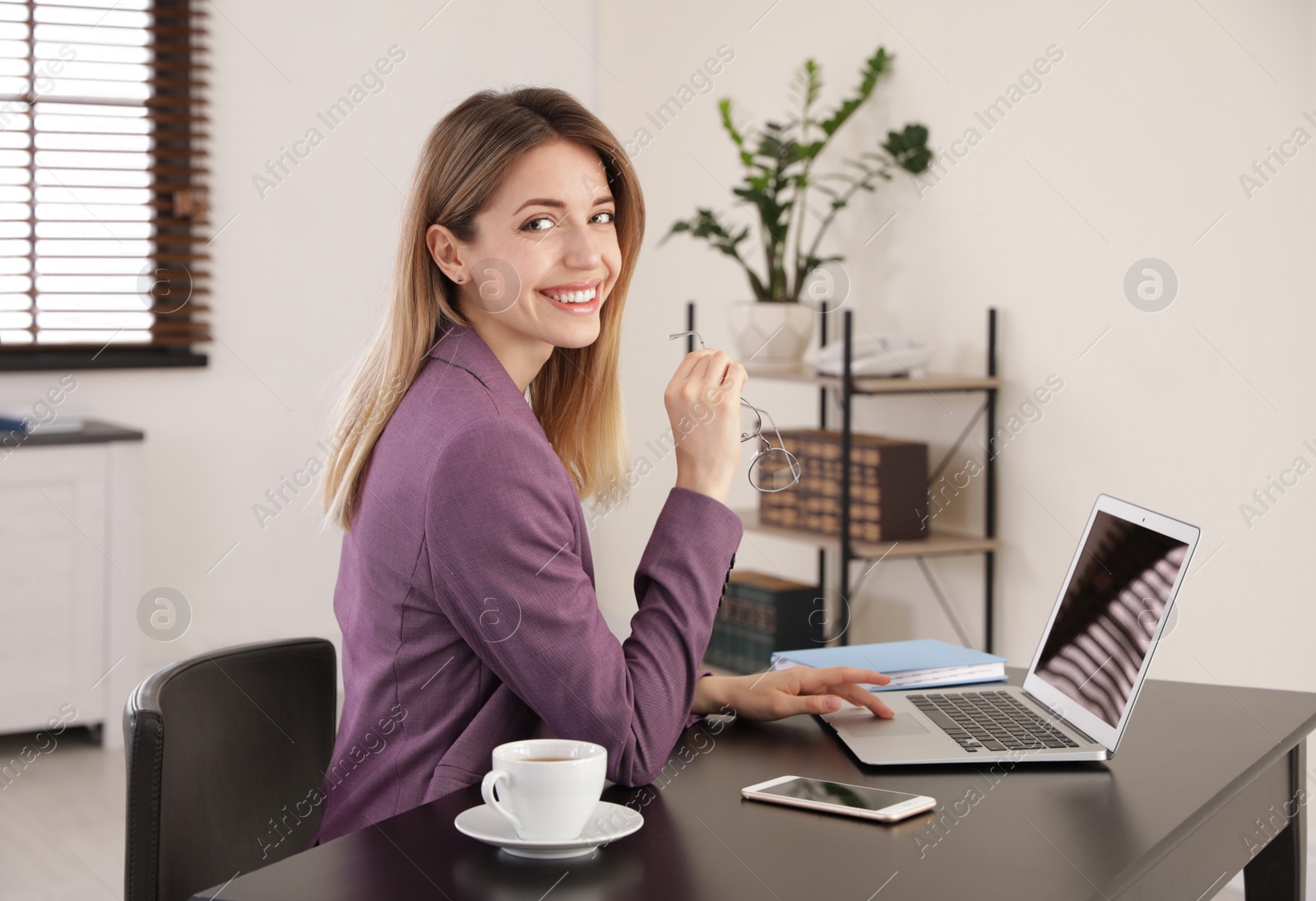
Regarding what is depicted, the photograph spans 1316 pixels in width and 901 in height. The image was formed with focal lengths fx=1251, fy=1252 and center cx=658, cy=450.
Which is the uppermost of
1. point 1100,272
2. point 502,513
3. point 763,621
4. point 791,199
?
point 791,199

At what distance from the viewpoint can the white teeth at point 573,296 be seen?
1.31 metres

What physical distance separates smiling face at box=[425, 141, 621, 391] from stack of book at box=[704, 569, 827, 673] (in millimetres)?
2137

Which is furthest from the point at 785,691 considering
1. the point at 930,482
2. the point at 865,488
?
the point at 930,482

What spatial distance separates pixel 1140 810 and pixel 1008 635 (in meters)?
2.21

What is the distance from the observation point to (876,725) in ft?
4.21

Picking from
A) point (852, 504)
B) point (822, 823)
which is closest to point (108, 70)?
point (852, 504)

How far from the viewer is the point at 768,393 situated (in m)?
4.00

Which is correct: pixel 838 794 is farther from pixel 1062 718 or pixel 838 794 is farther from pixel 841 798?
pixel 1062 718

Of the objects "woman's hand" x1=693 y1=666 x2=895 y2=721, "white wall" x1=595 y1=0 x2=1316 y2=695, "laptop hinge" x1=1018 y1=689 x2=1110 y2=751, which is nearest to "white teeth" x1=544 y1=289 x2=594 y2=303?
"woman's hand" x1=693 y1=666 x2=895 y2=721

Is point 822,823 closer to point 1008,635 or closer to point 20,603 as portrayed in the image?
point 1008,635

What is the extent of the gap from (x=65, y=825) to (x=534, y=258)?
219cm

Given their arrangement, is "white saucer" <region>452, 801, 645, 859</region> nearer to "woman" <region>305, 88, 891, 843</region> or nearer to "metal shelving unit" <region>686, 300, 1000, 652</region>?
"woman" <region>305, 88, 891, 843</region>

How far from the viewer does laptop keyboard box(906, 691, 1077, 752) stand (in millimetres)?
1192

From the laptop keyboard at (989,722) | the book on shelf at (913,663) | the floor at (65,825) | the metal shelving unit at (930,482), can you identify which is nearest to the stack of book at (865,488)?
the metal shelving unit at (930,482)
